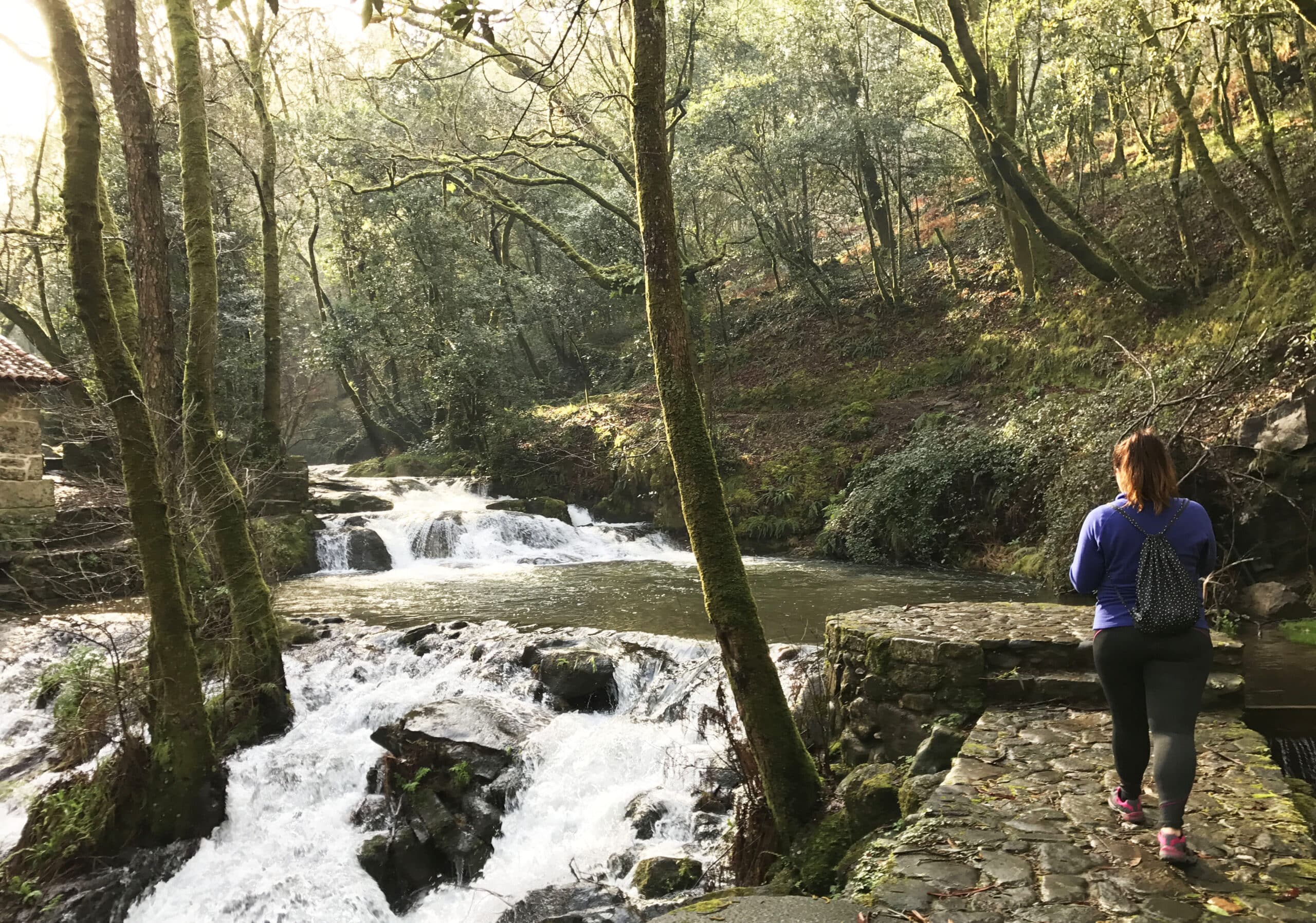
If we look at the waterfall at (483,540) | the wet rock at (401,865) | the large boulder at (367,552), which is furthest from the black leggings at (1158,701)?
the large boulder at (367,552)

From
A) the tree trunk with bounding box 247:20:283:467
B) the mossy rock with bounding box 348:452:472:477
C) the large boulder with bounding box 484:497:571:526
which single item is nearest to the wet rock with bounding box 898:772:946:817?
the tree trunk with bounding box 247:20:283:467

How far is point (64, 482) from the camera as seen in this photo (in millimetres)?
13492

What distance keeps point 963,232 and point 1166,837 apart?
22.0 meters

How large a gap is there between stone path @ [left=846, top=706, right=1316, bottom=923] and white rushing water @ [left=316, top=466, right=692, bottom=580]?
11485 millimetres

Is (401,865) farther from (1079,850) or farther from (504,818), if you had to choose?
(1079,850)

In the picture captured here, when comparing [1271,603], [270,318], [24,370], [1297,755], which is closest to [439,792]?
[1297,755]

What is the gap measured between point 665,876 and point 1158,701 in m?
3.49

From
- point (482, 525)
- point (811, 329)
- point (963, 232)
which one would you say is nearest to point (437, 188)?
point (482, 525)

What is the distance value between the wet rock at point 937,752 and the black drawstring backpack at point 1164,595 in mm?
1565

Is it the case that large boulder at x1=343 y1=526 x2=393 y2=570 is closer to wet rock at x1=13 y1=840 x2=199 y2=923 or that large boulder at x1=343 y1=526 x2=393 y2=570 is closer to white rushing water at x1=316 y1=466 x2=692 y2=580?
white rushing water at x1=316 y1=466 x2=692 y2=580

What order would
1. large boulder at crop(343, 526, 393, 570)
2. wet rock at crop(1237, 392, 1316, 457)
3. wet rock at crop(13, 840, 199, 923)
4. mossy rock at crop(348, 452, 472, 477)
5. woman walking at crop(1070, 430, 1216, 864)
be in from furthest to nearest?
mossy rock at crop(348, 452, 472, 477) < large boulder at crop(343, 526, 393, 570) < wet rock at crop(1237, 392, 1316, 457) < wet rock at crop(13, 840, 199, 923) < woman walking at crop(1070, 430, 1216, 864)

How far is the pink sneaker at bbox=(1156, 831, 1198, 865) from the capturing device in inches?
110

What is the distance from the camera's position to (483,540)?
16672 mm

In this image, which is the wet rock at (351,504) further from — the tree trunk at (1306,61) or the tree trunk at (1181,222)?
the tree trunk at (1306,61)
